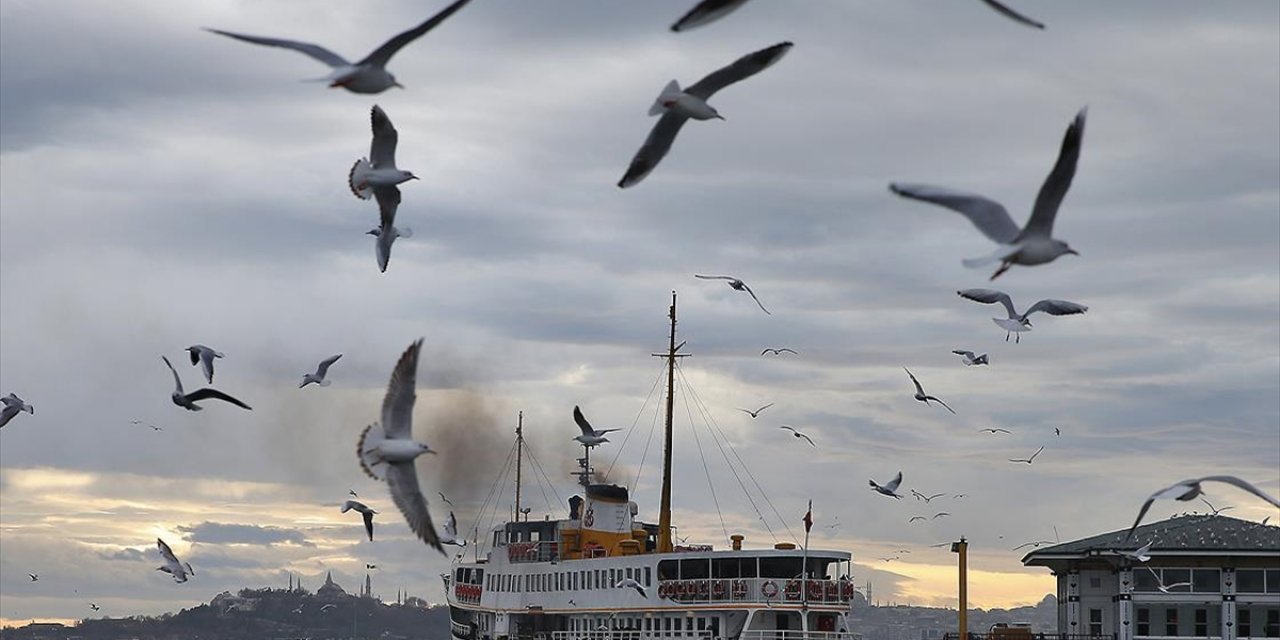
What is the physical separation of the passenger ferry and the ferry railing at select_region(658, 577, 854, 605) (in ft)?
0.12

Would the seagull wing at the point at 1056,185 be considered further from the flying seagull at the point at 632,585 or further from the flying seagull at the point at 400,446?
the flying seagull at the point at 632,585

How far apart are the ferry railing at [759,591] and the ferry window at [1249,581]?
15.4m

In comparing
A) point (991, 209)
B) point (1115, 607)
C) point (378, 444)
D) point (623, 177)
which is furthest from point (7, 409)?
point (1115, 607)

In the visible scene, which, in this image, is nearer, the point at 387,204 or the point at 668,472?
the point at 387,204

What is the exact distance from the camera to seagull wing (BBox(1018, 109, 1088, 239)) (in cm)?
2511

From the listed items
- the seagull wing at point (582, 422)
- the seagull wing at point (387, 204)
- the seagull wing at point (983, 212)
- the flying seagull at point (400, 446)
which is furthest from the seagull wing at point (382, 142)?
the seagull wing at point (582, 422)

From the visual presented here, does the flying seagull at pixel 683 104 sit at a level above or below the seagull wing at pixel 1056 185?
above

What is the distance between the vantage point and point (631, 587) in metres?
68.6

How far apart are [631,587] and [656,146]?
42.2 metres

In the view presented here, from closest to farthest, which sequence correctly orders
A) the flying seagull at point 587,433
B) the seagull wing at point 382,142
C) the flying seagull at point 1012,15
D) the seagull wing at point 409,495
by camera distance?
1. the flying seagull at point 1012,15
2. the seagull wing at point 409,495
3. the seagull wing at point 382,142
4. the flying seagull at point 587,433

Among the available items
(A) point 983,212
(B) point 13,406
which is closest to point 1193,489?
(A) point 983,212

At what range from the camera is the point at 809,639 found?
6506 cm

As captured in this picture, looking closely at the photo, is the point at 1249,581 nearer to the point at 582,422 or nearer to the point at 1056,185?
the point at 582,422

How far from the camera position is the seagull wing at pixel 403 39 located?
2300 cm
